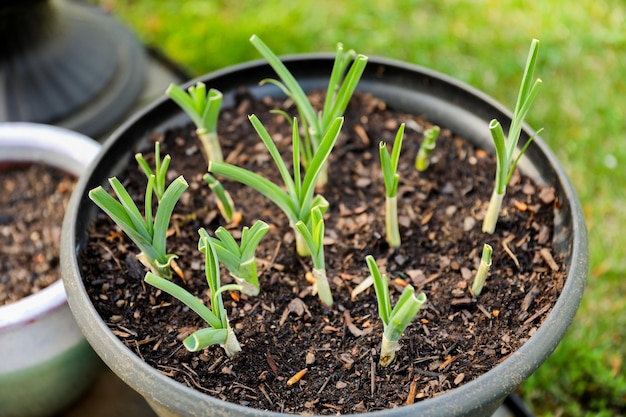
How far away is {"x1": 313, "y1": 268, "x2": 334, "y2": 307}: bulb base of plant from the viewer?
1.02 m

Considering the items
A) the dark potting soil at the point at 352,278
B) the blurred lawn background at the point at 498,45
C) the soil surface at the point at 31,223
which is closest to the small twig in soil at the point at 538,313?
the dark potting soil at the point at 352,278

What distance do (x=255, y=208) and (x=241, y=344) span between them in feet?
1.00

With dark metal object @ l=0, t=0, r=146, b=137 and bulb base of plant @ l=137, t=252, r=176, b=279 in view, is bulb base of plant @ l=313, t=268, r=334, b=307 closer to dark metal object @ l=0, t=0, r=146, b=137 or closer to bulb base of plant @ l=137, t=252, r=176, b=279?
bulb base of plant @ l=137, t=252, r=176, b=279

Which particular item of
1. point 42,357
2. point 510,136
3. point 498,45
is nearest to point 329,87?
point 510,136

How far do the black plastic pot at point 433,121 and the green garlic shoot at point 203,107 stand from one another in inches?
5.7

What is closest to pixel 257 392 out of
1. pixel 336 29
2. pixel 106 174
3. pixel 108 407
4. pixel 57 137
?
pixel 106 174

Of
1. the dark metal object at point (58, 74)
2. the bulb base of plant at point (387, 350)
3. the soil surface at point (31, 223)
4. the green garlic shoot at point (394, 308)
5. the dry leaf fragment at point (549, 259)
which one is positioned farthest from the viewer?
the dark metal object at point (58, 74)

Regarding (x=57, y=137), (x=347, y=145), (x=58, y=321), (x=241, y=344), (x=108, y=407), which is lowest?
(x=108, y=407)

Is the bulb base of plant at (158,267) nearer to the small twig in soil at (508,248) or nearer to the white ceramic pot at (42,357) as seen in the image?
the white ceramic pot at (42,357)

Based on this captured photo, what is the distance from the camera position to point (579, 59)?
217 cm

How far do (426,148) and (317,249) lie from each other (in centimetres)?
37

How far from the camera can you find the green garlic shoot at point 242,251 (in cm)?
94

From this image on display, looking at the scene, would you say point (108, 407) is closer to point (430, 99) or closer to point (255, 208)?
point (255, 208)

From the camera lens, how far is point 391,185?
3.42 feet
